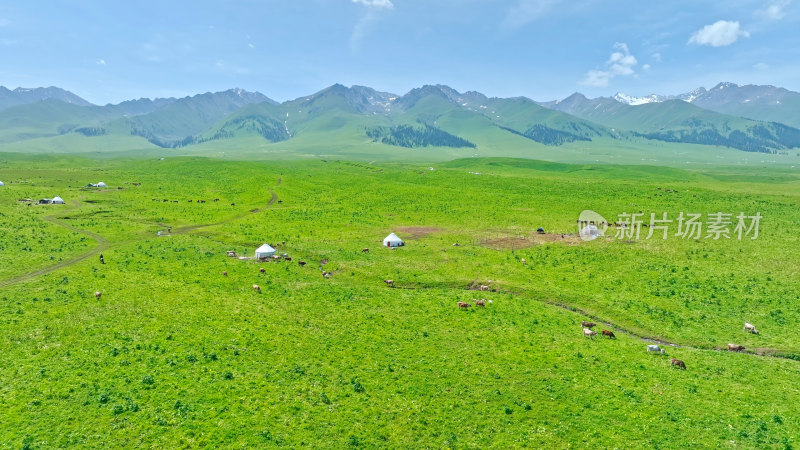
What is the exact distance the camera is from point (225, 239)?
209ft

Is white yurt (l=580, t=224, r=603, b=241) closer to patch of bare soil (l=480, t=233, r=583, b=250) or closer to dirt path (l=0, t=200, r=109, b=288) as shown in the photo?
patch of bare soil (l=480, t=233, r=583, b=250)

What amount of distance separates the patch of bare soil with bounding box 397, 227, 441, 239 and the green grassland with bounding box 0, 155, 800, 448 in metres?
0.80

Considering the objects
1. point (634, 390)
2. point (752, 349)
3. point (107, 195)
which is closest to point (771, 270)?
point (752, 349)

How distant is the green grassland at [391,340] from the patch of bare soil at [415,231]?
0.80 meters

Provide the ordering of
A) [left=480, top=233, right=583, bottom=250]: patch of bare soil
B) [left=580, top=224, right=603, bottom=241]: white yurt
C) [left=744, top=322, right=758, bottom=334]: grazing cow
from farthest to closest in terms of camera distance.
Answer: [left=580, top=224, right=603, bottom=241]: white yurt
[left=480, top=233, right=583, bottom=250]: patch of bare soil
[left=744, top=322, right=758, bottom=334]: grazing cow

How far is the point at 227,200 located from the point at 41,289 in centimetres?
6511

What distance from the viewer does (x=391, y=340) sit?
3152 centimetres

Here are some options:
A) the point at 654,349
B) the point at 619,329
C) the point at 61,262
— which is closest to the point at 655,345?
the point at 654,349

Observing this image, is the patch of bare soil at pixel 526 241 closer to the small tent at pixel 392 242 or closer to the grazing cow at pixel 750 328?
the small tent at pixel 392 242

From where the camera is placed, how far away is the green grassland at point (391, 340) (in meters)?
22.1

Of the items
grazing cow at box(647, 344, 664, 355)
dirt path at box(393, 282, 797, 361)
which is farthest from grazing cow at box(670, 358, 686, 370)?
dirt path at box(393, 282, 797, 361)

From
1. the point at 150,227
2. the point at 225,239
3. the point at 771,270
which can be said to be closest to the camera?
the point at 771,270

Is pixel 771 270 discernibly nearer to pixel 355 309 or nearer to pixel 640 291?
pixel 640 291

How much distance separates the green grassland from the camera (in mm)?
22109
